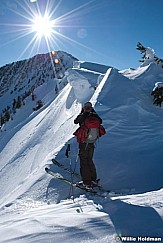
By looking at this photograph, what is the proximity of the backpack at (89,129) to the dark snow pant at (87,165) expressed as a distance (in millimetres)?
199

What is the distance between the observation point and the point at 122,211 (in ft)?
11.2

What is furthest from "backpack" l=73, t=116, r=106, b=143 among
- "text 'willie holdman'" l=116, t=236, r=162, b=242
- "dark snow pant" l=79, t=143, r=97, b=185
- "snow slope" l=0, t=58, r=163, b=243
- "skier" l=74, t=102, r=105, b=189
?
"text 'willie holdman'" l=116, t=236, r=162, b=242

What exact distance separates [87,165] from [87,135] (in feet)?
2.41

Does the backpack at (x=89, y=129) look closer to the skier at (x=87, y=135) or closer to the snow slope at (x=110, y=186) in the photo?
the skier at (x=87, y=135)

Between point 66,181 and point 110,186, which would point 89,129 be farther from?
point 110,186

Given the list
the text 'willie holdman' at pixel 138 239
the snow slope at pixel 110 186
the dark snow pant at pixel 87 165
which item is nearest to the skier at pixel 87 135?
the dark snow pant at pixel 87 165

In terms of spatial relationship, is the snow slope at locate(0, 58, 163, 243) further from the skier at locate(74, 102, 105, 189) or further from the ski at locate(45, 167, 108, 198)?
the skier at locate(74, 102, 105, 189)

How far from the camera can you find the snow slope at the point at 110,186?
9.41 feet

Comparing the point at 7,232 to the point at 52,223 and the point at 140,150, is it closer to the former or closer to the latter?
the point at 52,223

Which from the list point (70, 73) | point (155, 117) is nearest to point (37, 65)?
point (70, 73)

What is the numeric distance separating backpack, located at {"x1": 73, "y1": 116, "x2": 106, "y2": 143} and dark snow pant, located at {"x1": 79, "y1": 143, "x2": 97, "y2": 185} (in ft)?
0.65

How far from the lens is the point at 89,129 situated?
588 centimetres

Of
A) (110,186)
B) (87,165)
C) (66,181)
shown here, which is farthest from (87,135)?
(110,186)

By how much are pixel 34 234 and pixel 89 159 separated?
327cm
